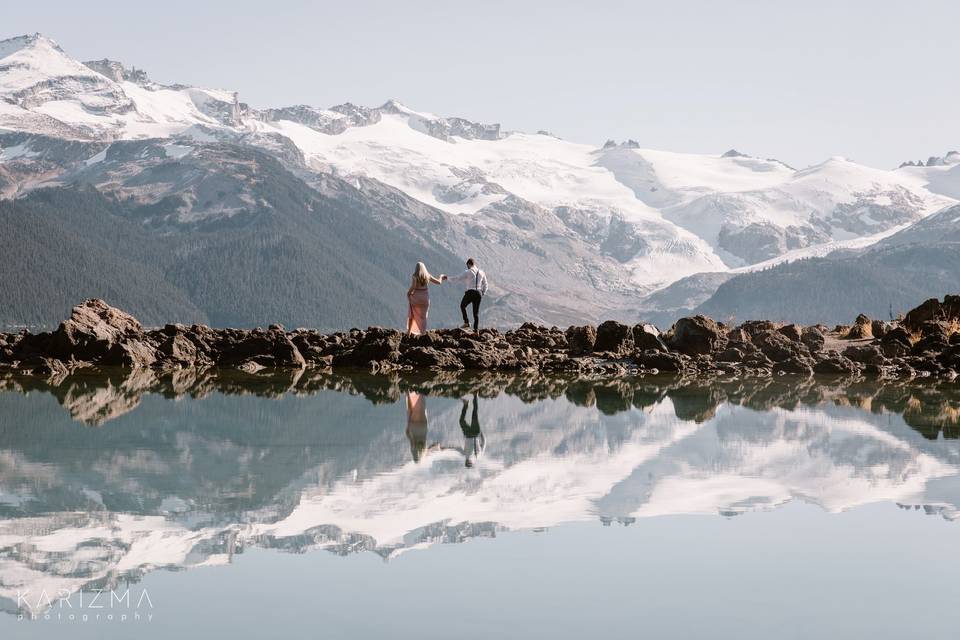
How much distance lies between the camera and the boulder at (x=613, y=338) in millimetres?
32094

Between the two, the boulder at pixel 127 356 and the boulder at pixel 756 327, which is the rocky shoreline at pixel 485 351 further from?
the boulder at pixel 756 327

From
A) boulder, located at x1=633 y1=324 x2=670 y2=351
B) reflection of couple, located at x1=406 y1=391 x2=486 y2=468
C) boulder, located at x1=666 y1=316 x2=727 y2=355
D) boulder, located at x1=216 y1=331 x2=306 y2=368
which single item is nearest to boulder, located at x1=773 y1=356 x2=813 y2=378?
boulder, located at x1=666 y1=316 x2=727 y2=355

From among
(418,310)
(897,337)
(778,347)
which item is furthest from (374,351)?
(897,337)

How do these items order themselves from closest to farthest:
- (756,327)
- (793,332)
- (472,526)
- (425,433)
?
(472,526) < (425,433) < (793,332) < (756,327)

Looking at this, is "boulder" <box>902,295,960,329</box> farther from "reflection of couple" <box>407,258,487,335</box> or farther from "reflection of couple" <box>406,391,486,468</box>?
"reflection of couple" <box>406,391,486,468</box>

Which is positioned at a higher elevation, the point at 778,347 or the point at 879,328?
the point at 879,328

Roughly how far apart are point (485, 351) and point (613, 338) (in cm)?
361

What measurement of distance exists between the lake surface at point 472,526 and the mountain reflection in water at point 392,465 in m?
0.04

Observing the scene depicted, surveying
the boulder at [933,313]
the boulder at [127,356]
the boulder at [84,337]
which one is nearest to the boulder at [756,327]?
the boulder at [933,313]

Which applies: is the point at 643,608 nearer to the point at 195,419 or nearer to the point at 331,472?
the point at 331,472

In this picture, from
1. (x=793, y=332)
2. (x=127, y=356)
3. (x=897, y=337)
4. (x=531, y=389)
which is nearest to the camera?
(x=531, y=389)

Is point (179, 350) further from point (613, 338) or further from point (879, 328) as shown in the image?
point (879, 328)

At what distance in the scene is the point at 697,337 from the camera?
32.9 meters

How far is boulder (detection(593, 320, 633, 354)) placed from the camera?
32094 millimetres
